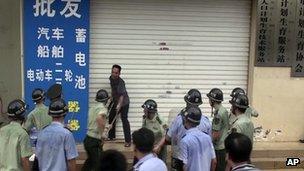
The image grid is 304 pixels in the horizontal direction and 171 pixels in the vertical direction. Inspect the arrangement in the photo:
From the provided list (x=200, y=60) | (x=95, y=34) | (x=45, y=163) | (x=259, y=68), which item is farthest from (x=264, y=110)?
(x=45, y=163)

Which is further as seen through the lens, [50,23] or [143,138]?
[50,23]

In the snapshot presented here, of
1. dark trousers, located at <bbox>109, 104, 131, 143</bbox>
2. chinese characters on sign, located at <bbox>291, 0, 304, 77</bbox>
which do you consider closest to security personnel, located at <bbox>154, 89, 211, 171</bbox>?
dark trousers, located at <bbox>109, 104, 131, 143</bbox>

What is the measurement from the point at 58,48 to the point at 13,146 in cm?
442

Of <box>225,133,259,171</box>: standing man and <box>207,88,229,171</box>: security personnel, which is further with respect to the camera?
<box>207,88,229,171</box>: security personnel

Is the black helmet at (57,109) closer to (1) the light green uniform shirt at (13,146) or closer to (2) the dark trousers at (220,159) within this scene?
(1) the light green uniform shirt at (13,146)

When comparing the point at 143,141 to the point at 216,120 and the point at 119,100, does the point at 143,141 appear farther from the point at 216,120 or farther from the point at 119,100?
the point at 119,100

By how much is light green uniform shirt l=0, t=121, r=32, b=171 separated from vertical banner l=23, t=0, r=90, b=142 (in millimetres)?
4145

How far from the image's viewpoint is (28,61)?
9742 mm

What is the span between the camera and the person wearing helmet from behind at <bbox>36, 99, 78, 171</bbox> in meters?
5.55

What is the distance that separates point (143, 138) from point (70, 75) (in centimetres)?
564

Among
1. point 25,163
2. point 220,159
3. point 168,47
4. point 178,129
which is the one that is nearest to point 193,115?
point 178,129

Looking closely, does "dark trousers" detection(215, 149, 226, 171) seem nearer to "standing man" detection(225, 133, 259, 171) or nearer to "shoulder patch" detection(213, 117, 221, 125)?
"shoulder patch" detection(213, 117, 221, 125)

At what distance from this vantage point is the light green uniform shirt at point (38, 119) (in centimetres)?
705

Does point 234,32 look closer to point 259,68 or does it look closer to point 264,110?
point 259,68
